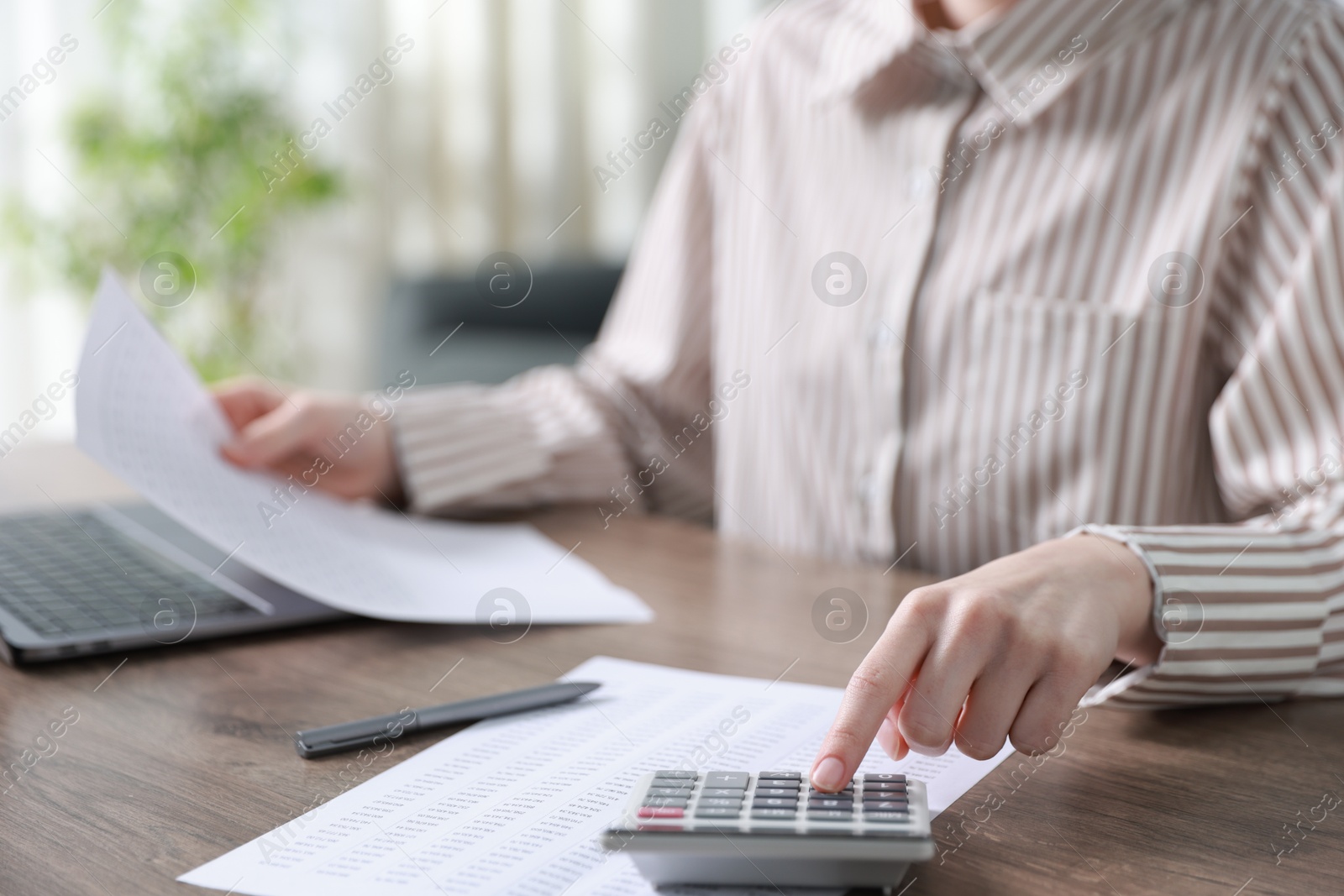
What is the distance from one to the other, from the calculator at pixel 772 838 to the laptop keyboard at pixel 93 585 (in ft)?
1.23

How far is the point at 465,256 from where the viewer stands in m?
3.20

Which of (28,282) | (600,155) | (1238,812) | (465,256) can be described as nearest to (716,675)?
(1238,812)

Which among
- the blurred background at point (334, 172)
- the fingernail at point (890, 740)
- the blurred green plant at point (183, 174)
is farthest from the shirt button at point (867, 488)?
the blurred green plant at point (183, 174)

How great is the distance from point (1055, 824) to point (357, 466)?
630 millimetres

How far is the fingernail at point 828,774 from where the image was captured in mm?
417

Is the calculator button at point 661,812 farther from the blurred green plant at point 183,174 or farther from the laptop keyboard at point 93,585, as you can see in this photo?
the blurred green plant at point 183,174

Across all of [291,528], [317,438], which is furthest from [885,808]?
[317,438]

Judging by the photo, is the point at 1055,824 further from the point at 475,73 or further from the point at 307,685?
the point at 475,73

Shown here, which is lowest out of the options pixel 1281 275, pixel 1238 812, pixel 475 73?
pixel 1238 812

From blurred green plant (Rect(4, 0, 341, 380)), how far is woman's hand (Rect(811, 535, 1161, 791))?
7.58 feet

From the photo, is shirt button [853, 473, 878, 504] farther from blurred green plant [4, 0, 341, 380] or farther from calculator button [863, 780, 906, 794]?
blurred green plant [4, 0, 341, 380]

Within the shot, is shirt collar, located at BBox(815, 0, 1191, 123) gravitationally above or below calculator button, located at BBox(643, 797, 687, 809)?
above

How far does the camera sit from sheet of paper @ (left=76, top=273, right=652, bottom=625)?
676 mm

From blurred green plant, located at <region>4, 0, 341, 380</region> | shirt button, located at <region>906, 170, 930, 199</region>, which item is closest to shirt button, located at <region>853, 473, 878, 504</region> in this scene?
shirt button, located at <region>906, 170, 930, 199</region>
